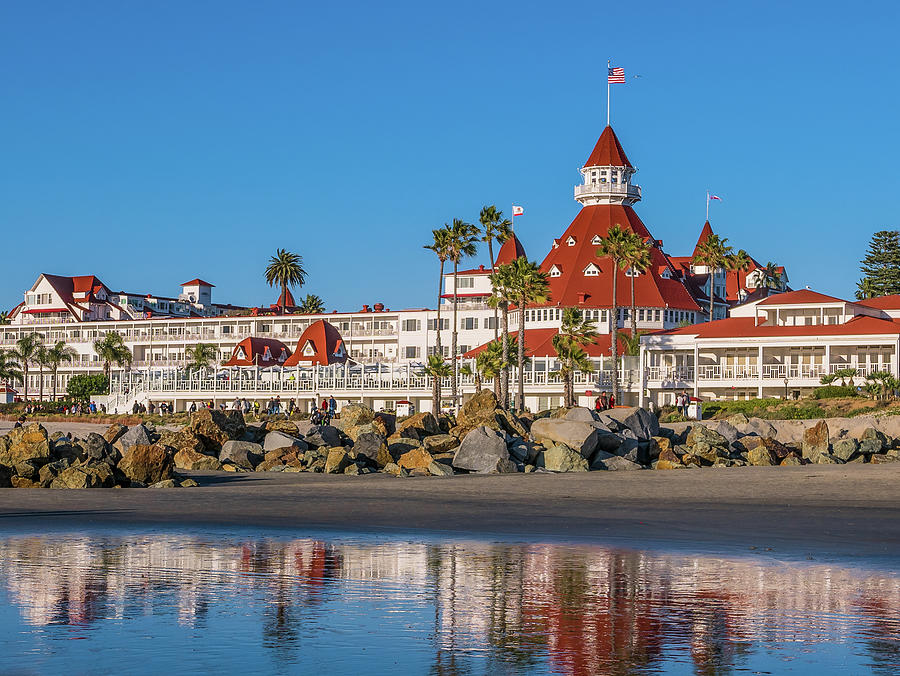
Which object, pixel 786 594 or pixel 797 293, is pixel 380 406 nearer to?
pixel 797 293

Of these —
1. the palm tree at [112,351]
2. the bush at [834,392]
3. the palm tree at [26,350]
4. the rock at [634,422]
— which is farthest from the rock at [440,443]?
the palm tree at [26,350]

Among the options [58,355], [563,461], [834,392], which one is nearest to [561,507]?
[563,461]

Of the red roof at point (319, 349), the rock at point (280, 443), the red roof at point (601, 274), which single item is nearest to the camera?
the rock at point (280, 443)

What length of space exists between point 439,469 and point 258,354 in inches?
2929

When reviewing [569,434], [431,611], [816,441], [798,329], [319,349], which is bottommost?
[431,611]

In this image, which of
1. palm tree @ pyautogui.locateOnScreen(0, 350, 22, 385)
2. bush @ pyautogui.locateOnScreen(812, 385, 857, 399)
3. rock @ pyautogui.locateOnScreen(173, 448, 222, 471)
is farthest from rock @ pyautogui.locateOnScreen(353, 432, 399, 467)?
palm tree @ pyautogui.locateOnScreen(0, 350, 22, 385)

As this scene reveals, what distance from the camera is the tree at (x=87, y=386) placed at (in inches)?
4616

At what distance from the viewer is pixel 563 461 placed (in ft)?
100

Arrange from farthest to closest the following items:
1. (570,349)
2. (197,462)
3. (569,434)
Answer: (570,349)
(569,434)
(197,462)

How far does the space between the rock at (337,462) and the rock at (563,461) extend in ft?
15.6

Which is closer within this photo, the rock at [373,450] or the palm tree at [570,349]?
the rock at [373,450]

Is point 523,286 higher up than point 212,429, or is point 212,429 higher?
point 523,286

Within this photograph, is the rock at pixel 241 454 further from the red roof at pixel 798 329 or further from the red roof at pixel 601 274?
the red roof at pixel 601 274

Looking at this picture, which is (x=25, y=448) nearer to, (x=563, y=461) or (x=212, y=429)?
(x=212, y=429)
